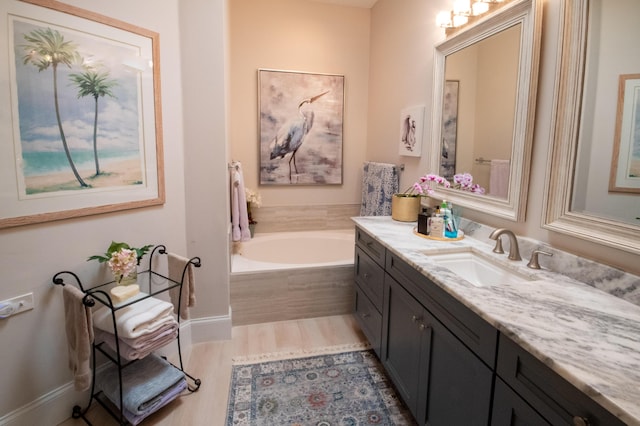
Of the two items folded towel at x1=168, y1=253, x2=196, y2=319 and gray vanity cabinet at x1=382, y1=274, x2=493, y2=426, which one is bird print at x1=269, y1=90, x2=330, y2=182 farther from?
gray vanity cabinet at x1=382, y1=274, x2=493, y2=426

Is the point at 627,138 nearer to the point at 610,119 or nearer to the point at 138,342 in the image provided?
the point at 610,119

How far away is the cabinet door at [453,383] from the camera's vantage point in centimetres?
114

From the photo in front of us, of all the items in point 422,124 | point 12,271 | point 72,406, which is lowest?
point 72,406

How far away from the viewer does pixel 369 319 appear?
229 centimetres

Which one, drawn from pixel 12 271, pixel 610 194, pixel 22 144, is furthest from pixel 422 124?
pixel 12 271

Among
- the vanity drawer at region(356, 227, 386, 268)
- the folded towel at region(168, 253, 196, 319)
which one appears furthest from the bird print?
the folded towel at region(168, 253, 196, 319)

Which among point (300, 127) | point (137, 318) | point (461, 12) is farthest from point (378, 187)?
point (137, 318)

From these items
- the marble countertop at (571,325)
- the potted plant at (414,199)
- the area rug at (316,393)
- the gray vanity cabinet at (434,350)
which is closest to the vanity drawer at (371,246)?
the gray vanity cabinet at (434,350)

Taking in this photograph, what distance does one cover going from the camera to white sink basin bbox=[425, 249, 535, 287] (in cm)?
164

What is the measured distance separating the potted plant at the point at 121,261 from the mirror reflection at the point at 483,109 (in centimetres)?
191

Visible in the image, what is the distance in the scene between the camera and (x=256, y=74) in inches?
137

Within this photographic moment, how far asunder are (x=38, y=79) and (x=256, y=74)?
85.4 inches

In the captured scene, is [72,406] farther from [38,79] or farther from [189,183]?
[38,79]

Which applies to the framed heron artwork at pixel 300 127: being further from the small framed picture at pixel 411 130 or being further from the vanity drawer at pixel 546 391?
the vanity drawer at pixel 546 391
